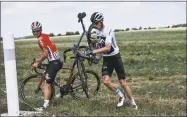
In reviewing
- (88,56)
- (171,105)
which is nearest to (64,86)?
(88,56)

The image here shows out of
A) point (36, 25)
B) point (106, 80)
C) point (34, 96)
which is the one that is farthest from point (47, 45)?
point (34, 96)

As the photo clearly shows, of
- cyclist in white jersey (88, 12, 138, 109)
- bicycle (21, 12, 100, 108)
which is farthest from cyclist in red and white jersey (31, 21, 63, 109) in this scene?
Answer: cyclist in white jersey (88, 12, 138, 109)

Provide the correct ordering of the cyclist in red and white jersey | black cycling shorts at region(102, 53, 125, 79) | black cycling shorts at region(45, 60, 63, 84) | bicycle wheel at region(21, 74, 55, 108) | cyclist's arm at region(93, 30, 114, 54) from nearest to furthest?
cyclist's arm at region(93, 30, 114, 54) → black cycling shorts at region(102, 53, 125, 79) → the cyclist in red and white jersey → black cycling shorts at region(45, 60, 63, 84) → bicycle wheel at region(21, 74, 55, 108)

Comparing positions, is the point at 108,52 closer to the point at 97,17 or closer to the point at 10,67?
the point at 97,17

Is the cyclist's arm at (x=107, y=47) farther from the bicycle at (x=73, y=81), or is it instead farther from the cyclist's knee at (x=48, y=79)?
the cyclist's knee at (x=48, y=79)

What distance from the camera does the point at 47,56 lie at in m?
9.38

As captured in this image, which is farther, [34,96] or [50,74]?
[34,96]

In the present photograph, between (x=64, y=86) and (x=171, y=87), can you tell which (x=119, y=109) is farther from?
(x=171, y=87)

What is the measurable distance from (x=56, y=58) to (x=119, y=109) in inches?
71.4

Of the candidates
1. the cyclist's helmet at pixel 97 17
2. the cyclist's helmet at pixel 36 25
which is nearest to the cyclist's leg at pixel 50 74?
the cyclist's helmet at pixel 36 25

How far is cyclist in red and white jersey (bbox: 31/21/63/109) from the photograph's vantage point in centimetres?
925

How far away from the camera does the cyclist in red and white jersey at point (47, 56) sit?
364 inches

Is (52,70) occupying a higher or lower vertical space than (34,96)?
higher

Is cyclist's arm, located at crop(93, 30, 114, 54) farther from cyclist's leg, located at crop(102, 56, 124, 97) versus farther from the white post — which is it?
the white post
